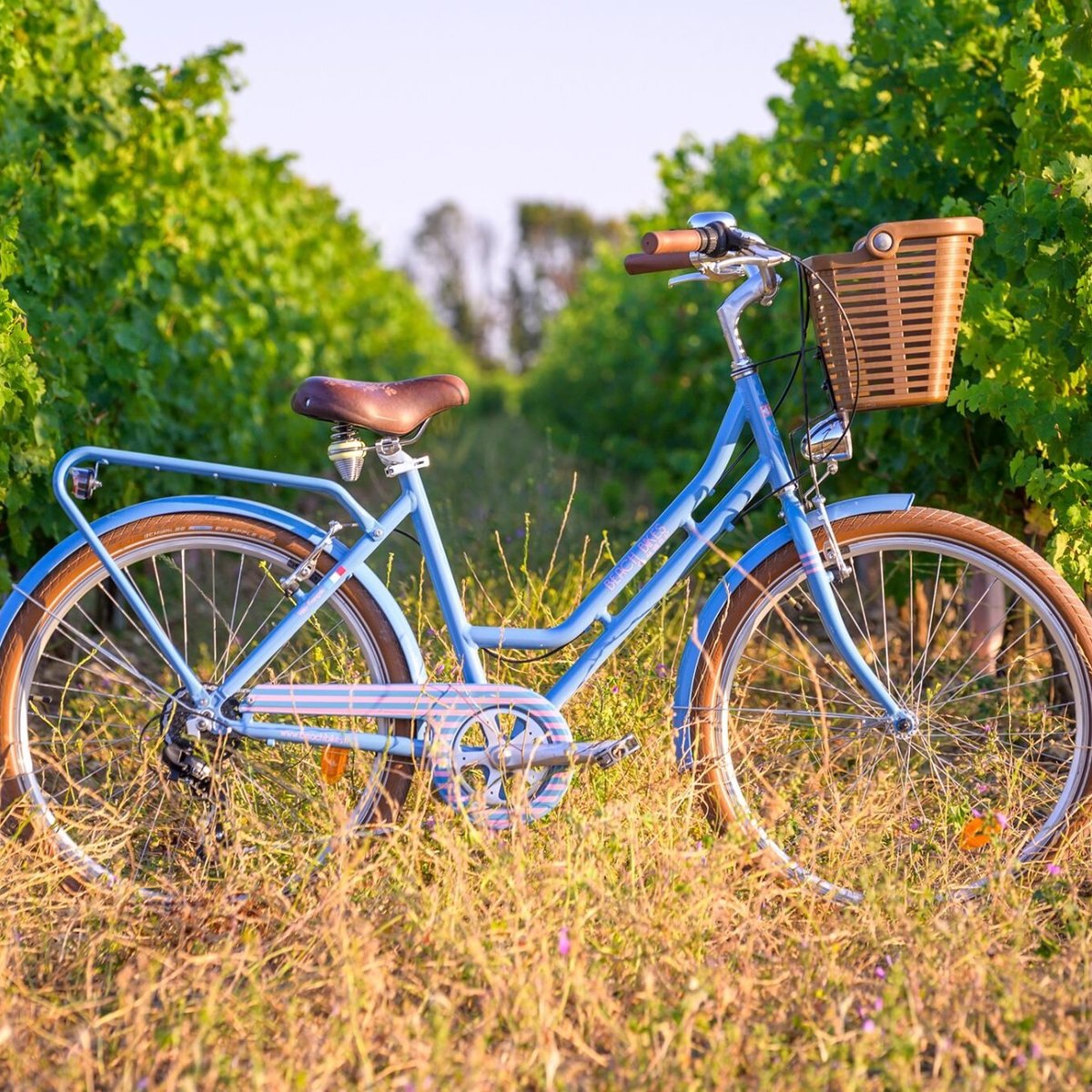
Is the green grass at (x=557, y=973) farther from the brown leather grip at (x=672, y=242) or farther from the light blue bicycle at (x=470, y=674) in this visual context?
the brown leather grip at (x=672, y=242)

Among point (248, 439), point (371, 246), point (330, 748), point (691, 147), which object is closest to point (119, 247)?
point (248, 439)

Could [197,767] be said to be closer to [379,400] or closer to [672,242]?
[379,400]

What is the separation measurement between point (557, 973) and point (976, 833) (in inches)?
41.6

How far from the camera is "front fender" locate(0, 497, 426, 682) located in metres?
2.81

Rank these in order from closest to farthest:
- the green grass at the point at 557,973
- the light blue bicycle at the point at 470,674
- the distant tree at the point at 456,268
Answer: the green grass at the point at 557,973 → the light blue bicycle at the point at 470,674 → the distant tree at the point at 456,268

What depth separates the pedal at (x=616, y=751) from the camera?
277 cm

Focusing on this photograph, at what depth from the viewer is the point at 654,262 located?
2.70 m

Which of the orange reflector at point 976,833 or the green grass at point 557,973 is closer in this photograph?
the green grass at point 557,973

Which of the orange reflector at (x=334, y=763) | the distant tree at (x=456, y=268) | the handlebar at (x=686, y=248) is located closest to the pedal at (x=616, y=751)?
the orange reflector at (x=334, y=763)

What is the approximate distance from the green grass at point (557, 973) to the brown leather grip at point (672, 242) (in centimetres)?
103

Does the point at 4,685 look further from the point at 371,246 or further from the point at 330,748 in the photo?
the point at 371,246

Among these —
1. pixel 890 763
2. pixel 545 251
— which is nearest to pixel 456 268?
pixel 545 251

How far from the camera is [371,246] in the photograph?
15.7 metres

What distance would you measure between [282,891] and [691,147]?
747 cm
